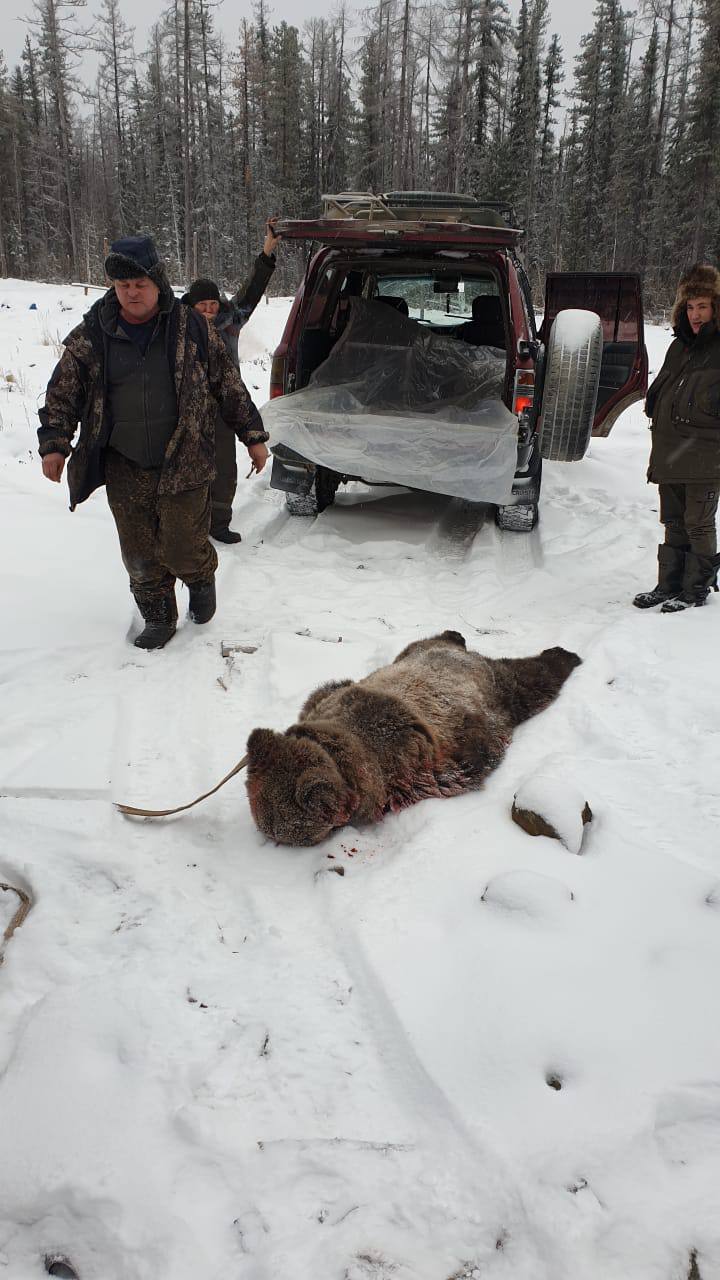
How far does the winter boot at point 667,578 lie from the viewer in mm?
4633

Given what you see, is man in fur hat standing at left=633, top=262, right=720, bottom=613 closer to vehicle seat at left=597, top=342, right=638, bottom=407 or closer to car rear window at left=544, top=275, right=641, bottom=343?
vehicle seat at left=597, top=342, right=638, bottom=407

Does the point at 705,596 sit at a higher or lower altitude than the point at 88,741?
higher

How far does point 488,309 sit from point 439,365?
1042 millimetres

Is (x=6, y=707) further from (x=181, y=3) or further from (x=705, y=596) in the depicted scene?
(x=181, y=3)

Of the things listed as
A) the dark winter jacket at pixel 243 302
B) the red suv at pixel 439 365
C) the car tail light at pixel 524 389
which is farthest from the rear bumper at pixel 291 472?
the car tail light at pixel 524 389

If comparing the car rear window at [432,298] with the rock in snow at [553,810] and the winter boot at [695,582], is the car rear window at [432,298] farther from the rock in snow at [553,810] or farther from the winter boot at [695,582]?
the rock in snow at [553,810]

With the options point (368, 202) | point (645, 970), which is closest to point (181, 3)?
point (368, 202)

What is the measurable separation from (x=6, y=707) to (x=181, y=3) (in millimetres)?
36140

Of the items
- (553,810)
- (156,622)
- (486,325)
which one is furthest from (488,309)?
(553,810)

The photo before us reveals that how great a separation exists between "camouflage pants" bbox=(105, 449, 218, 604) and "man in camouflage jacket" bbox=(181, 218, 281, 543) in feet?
5.10

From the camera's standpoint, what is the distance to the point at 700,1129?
155 cm

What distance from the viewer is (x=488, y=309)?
7367 millimetres

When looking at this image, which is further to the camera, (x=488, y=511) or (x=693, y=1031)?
(x=488, y=511)

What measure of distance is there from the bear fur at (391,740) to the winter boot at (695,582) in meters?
1.27
